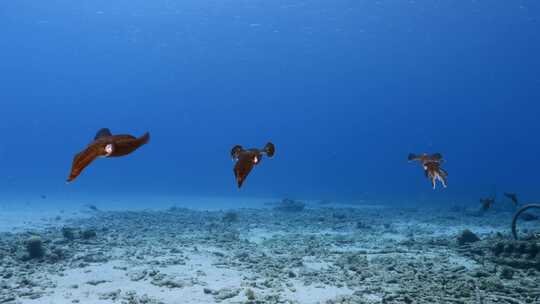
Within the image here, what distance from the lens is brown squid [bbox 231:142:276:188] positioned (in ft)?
11.5

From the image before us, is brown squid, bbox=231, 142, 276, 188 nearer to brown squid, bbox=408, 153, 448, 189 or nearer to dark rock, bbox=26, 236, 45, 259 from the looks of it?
brown squid, bbox=408, 153, 448, 189

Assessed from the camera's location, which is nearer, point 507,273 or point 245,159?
point 245,159

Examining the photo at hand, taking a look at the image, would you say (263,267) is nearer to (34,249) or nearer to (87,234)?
(34,249)

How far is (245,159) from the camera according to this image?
3.70 metres

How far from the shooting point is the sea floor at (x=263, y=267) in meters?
8.01

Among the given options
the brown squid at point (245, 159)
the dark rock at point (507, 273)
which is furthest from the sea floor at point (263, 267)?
the brown squid at point (245, 159)

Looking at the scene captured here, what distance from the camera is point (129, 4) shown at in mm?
114688

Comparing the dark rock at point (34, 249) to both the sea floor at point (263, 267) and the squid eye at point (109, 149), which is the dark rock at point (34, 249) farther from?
the squid eye at point (109, 149)

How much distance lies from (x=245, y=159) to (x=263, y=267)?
720cm

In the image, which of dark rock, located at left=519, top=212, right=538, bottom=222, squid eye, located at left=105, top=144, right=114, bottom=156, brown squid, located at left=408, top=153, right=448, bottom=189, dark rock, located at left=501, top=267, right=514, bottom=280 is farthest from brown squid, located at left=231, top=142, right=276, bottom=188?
dark rock, located at left=519, top=212, right=538, bottom=222

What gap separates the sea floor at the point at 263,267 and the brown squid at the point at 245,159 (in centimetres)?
459

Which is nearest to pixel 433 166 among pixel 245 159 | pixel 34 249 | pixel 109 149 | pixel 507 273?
pixel 245 159

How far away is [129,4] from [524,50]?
103527 mm

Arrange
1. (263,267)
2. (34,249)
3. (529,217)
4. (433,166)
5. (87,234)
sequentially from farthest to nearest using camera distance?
1. (529,217)
2. (87,234)
3. (34,249)
4. (263,267)
5. (433,166)
